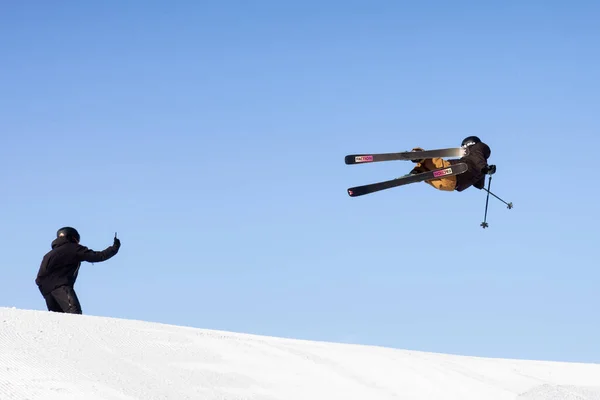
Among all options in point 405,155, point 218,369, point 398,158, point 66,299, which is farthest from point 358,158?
point 218,369

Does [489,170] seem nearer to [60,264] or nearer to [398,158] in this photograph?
[398,158]

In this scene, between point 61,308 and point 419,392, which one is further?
point 61,308

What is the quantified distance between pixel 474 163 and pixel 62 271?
7385 millimetres

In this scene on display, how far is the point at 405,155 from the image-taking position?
50.0 ft

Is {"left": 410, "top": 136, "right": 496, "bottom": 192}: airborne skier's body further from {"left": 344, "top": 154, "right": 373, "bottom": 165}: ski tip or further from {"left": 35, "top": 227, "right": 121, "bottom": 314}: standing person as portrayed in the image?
{"left": 35, "top": 227, "right": 121, "bottom": 314}: standing person

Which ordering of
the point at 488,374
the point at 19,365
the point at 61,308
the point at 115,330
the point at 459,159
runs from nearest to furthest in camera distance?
the point at 19,365 → the point at 115,330 → the point at 488,374 → the point at 61,308 → the point at 459,159

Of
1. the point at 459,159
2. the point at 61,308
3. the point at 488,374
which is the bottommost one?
the point at 488,374

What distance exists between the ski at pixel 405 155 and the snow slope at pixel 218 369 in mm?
4477

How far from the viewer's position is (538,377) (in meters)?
11.3

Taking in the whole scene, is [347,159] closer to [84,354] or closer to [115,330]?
[115,330]

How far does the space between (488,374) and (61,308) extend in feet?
23.6

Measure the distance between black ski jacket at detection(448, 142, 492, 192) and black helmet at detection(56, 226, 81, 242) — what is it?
673cm

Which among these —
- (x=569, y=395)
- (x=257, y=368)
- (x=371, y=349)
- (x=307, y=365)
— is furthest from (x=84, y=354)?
(x=569, y=395)

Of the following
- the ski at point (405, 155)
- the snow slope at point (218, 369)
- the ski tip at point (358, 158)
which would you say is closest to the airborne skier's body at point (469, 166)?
the ski at point (405, 155)
